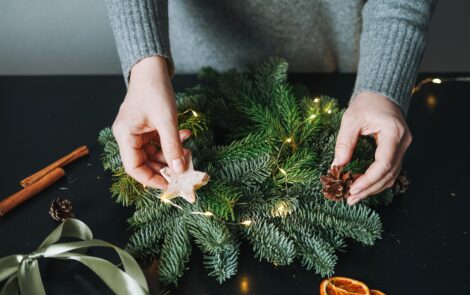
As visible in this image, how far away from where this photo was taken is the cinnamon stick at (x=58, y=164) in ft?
3.16

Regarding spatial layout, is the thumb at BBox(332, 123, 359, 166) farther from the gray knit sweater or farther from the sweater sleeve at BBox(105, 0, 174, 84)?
the sweater sleeve at BBox(105, 0, 174, 84)

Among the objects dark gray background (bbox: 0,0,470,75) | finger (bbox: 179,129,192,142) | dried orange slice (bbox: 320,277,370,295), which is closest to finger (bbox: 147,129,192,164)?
finger (bbox: 179,129,192,142)

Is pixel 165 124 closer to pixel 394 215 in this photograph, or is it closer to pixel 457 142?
pixel 394 215

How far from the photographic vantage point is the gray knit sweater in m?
0.90

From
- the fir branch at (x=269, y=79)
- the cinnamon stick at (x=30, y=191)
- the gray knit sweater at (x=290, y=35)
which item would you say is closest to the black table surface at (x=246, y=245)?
the cinnamon stick at (x=30, y=191)

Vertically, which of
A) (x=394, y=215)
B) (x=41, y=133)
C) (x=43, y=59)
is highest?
(x=43, y=59)

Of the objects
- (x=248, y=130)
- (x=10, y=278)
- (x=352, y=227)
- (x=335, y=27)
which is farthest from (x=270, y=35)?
(x=10, y=278)

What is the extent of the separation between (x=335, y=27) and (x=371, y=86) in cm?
39

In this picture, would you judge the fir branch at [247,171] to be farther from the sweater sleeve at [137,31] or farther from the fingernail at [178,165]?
the sweater sleeve at [137,31]

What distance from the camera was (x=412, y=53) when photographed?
0.94 meters

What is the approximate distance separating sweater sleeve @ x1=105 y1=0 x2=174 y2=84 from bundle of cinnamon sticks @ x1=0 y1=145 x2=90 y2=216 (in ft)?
0.78

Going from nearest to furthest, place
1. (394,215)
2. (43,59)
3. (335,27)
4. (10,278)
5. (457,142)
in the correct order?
1. (10,278)
2. (394,215)
3. (457,142)
4. (335,27)
5. (43,59)

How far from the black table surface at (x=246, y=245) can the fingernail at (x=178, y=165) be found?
0.15 m

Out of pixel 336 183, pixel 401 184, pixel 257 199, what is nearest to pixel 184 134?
pixel 257 199
